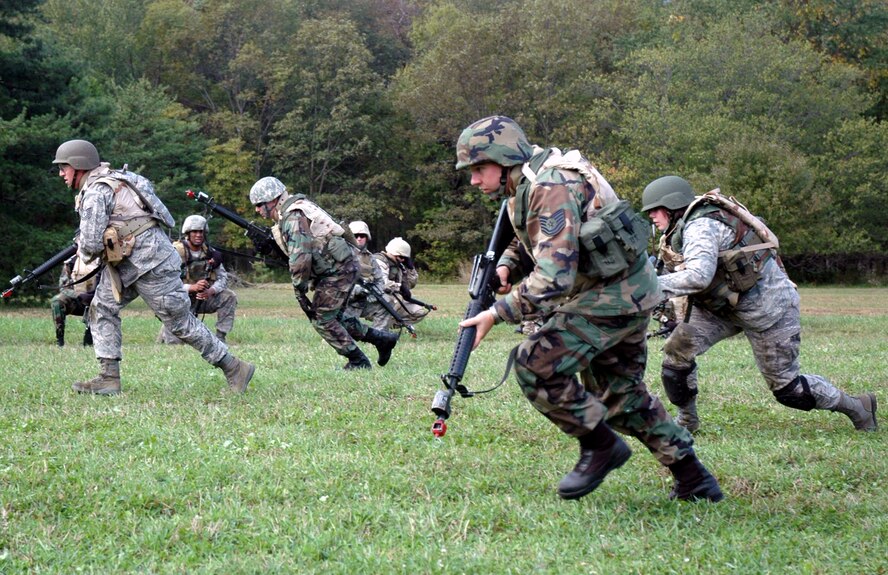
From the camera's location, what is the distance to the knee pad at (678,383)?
25.3 feet

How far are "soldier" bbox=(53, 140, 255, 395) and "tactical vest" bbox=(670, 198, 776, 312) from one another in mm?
4325

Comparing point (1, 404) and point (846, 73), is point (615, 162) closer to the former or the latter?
point (846, 73)

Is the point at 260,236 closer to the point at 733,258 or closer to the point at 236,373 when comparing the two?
the point at 236,373

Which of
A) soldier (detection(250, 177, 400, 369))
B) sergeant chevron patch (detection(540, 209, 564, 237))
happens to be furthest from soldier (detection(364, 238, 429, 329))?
sergeant chevron patch (detection(540, 209, 564, 237))

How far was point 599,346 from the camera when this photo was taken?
5.24 m

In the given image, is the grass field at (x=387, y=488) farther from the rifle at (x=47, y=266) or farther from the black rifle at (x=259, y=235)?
the black rifle at (x=259, y=235)

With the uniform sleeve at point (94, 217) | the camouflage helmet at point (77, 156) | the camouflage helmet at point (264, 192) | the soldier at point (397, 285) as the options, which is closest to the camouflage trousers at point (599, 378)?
the uniform sleeve at point (94, 217)

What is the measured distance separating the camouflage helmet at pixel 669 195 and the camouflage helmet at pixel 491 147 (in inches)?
102

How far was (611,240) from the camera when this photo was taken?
16.8ft

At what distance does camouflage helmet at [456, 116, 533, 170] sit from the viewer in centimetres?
530

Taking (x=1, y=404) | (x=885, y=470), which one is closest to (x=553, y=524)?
(x=885, y=470)

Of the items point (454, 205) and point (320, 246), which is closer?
point (320, 246)

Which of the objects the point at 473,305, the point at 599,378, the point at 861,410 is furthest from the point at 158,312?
the point at 861,410

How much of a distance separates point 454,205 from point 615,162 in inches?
428
